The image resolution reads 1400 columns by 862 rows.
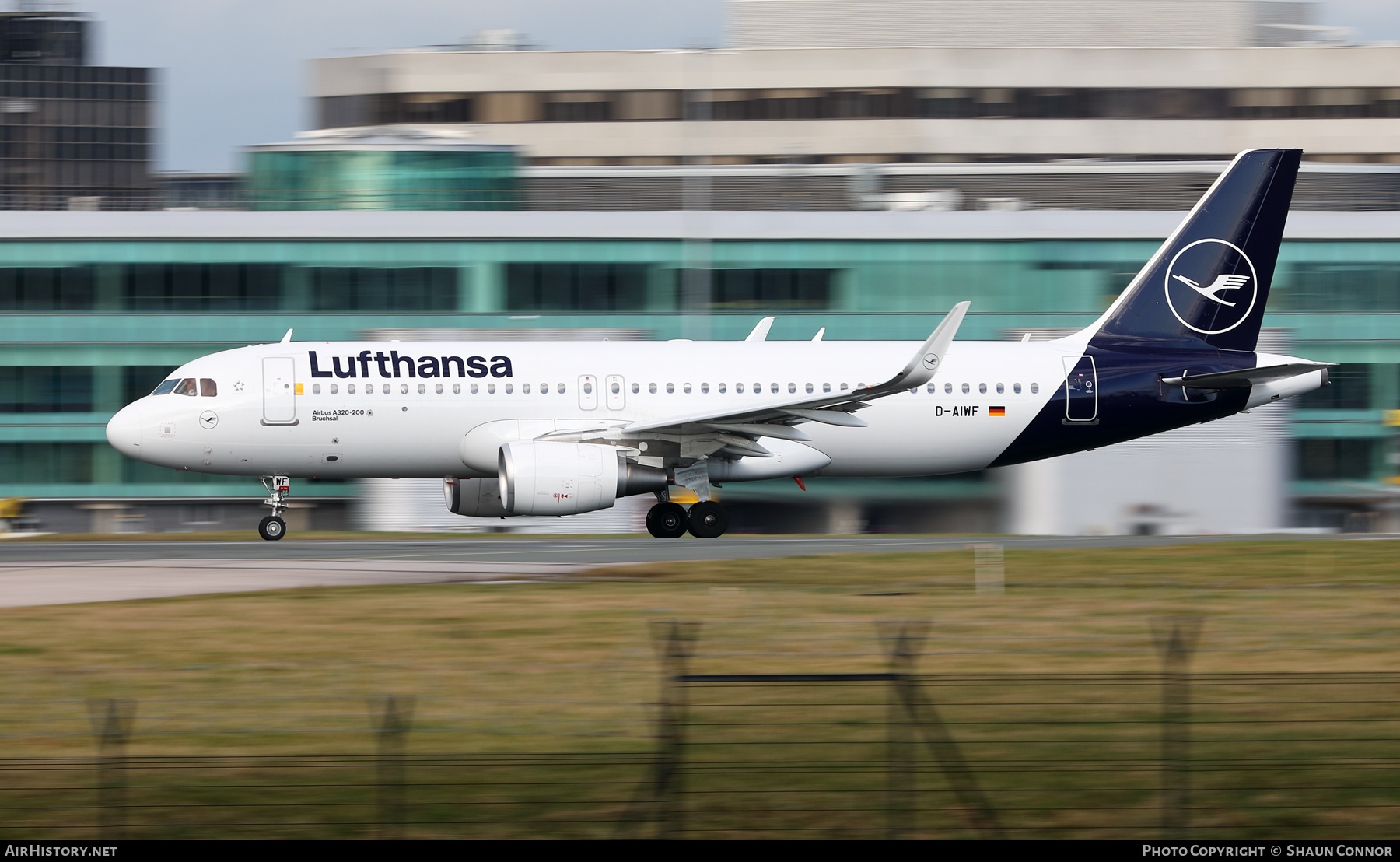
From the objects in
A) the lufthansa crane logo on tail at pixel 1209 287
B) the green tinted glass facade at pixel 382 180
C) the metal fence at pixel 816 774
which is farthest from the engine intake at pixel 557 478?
the green tinted glass facade at pixel 382 180

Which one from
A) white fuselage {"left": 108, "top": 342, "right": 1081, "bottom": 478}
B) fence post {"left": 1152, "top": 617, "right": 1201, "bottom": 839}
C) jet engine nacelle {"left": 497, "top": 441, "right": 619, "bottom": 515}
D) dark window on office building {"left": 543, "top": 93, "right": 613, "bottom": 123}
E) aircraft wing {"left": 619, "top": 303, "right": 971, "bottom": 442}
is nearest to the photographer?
fence post {"left": 1152, "top": 617, "right": 1201, "bottom": 839}

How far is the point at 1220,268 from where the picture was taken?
3372 cm

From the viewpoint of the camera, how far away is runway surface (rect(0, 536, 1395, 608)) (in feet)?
73.3

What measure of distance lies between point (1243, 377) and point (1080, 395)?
3102mm

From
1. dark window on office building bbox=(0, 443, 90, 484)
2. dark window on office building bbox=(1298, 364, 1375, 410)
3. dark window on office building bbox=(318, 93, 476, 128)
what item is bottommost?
dark window on office building bbox=(0, 443, 90, 484)

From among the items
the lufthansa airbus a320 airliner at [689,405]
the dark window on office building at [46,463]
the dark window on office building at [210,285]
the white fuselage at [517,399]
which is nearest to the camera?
the lufthansa airbus a320 airliner at [689,405]

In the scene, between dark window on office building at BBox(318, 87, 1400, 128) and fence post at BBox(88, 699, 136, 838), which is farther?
dark window on office building at BBox(318, 87, 1400, 128)

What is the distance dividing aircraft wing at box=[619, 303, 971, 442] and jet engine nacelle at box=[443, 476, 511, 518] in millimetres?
3075

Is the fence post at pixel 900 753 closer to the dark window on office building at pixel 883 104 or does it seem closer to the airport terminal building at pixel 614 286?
the airport terminal building at pixel 614 286

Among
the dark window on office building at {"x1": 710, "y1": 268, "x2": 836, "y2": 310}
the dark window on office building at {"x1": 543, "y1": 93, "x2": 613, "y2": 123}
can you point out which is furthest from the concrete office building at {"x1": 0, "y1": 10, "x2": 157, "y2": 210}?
the dark window on office building at {"x1": 710, "y1": 268, "x2": 836, "y2": 310}

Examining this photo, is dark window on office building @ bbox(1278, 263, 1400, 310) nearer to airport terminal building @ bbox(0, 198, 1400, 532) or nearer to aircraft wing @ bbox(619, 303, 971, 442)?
airport terminal building @ bbox(0, 198, 1400, 532)

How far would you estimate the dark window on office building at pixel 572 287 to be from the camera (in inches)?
1857

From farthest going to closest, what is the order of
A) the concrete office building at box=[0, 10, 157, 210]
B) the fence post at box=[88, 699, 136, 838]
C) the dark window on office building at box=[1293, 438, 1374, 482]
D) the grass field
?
1. the concrete office building at box=[0, 10, 157, 210]
2. the dark window on office building at box=[1293, 438, 1374, 482]
3. the grass field
4. the fence post at box=[88, 699, 136, 838]

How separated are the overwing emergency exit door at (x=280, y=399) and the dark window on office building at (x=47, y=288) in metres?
19.8
